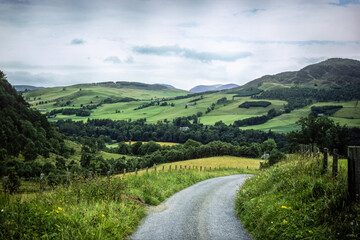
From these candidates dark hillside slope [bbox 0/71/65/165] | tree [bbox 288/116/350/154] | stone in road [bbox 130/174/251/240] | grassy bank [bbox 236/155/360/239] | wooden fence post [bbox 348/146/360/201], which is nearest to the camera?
grassy bank [bbox 236/155/360/239]

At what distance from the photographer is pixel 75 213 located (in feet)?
28.2

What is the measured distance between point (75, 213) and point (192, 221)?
182 inches

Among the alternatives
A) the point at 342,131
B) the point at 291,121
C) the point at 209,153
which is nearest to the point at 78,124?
the point at 209,153

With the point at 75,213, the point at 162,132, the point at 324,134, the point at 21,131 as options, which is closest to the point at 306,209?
the point at 75,213

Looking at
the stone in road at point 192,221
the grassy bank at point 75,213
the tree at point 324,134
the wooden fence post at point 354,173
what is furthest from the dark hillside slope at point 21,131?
the wooden fence post at point 354,173

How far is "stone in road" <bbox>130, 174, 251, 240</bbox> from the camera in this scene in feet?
29.4

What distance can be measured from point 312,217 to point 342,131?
59.9 meters

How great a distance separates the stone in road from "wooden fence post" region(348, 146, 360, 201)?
3777 millimetres

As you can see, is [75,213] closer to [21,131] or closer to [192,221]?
[192,221]

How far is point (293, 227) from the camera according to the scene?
7.32 metres

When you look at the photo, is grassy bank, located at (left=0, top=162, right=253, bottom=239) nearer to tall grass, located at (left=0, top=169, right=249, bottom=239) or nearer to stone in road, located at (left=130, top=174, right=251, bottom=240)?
tall grass, located at (left=0, top=169, right=249, bottom=239)

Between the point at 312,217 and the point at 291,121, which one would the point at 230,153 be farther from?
the point at 312,217

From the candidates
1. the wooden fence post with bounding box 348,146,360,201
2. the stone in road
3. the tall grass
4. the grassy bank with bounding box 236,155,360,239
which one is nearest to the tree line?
the stone in road

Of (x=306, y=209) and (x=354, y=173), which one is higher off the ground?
(x=354, y=173)
